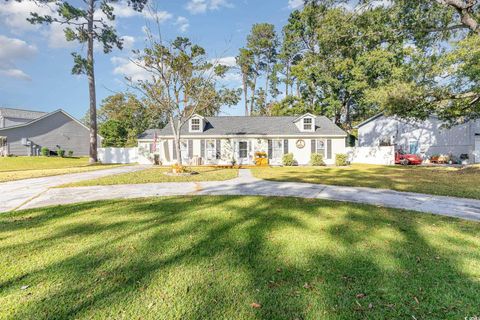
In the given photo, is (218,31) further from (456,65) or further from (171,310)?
(171,310)

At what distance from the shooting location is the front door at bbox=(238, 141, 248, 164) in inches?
810

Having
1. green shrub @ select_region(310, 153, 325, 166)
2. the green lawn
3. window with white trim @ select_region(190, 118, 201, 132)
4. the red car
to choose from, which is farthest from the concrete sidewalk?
the red car

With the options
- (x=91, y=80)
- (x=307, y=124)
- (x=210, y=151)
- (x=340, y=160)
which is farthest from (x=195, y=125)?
(x=340, y=160)

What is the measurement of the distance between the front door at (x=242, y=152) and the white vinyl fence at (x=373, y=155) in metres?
10.3

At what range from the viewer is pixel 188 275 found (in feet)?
8.84

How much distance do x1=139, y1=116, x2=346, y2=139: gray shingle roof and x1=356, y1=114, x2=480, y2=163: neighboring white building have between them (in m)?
6.99

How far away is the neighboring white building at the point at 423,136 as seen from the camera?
21.2 meters

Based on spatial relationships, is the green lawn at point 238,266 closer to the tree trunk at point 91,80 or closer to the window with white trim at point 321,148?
the window with white trim at point 321,148

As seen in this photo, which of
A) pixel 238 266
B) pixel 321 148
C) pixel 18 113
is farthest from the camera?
pixel 18 113

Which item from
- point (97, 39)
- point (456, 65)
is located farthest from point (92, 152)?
point (456, 65)

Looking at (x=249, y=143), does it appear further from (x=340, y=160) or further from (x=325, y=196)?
(x=325, y=196)

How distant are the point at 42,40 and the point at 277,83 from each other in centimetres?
2819

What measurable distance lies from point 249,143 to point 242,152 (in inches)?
39.8

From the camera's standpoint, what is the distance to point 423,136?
2344 centimetres
